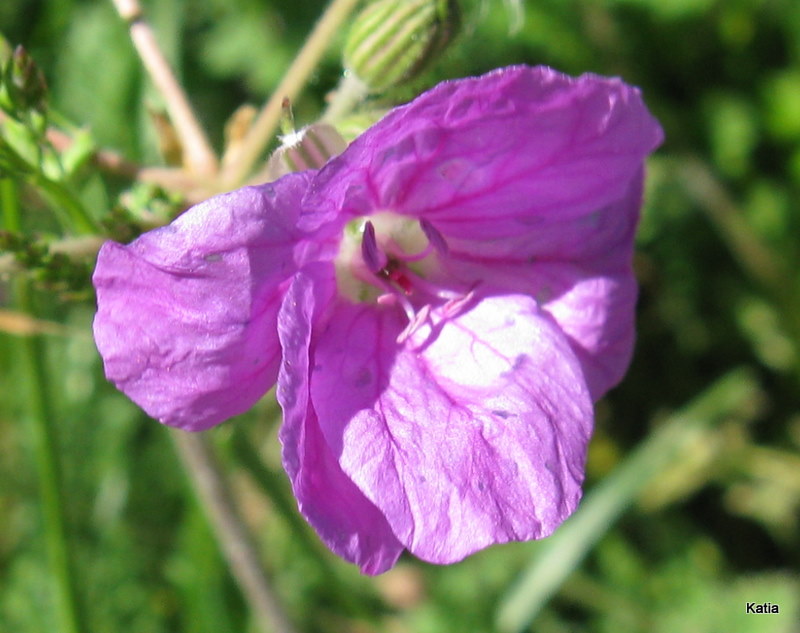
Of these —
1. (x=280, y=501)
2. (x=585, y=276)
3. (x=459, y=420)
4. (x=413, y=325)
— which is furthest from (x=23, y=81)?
(x=280, y=501)

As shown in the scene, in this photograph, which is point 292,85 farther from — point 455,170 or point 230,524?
point 230,524

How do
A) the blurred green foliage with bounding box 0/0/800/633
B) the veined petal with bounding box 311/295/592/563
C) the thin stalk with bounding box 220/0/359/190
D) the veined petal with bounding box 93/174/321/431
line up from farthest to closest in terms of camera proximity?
the blurred green foliage with bounding box 0/0/800/633 → the thin stalk with bounding box 220/0/359/190 → the veined petal with bounding box 311/295/592/563 → the veined petal with bounding box 93/174/321/431

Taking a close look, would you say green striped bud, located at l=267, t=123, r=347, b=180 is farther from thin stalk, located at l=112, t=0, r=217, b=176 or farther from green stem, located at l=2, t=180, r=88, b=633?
green stem, located at l=2, t=180, r=88, b=633

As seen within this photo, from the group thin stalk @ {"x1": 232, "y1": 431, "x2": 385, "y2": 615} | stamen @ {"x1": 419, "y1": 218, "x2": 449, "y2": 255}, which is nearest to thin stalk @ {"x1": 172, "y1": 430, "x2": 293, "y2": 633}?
thin stalk @ {"x1": 232, "y1": 431, "x2": 385, "y2": 615}

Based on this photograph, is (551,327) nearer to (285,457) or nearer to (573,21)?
(285,457)

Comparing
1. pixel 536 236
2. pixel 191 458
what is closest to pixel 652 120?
pixel 536 236
